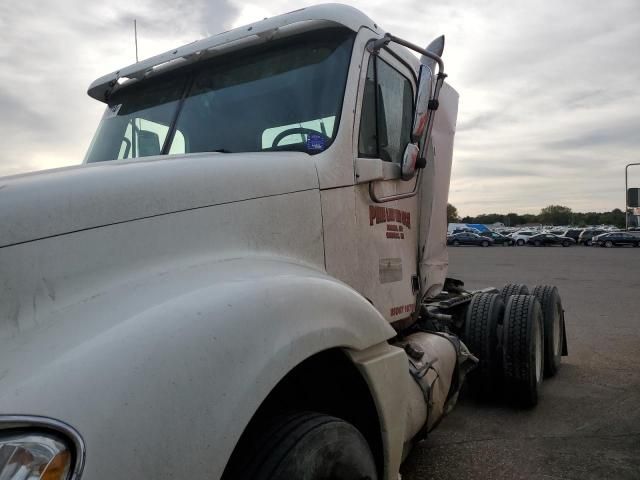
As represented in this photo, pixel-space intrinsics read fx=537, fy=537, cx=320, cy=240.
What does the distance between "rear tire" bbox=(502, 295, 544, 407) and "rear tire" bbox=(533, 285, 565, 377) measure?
0.86m

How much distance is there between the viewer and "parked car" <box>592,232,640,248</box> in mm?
44609

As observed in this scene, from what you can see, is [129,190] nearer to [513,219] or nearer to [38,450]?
[38,450]

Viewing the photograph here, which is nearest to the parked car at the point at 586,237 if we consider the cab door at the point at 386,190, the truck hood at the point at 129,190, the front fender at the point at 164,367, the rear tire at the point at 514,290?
the rear tire at the point at 514,290

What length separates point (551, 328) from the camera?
5.73m

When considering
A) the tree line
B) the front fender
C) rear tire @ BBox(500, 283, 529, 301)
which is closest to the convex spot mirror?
the front fender

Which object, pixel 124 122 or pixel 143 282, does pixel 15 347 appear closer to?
pixel 143 282

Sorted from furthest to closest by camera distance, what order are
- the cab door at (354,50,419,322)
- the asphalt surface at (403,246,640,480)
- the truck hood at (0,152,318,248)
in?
1. the asphalt surface at (403,246,640,480)
2. the cab door at (354,50,419,322)
3. the truck hood at (0,152,318,248)

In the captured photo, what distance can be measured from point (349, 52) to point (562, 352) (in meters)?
4.97

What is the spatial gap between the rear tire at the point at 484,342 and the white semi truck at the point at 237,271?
28.4 inches

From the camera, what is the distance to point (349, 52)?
9.51 feet

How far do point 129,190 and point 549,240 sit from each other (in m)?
53.5

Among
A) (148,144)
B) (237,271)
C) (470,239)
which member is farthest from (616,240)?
(237,271)

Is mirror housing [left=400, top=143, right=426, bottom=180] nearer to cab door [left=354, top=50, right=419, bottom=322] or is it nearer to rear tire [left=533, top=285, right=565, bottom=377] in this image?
cab door [left=354, top=50, right=419, bottom=322]

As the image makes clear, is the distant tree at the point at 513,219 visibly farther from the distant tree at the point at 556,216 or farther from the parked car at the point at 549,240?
the parked car at the point at 549,240
